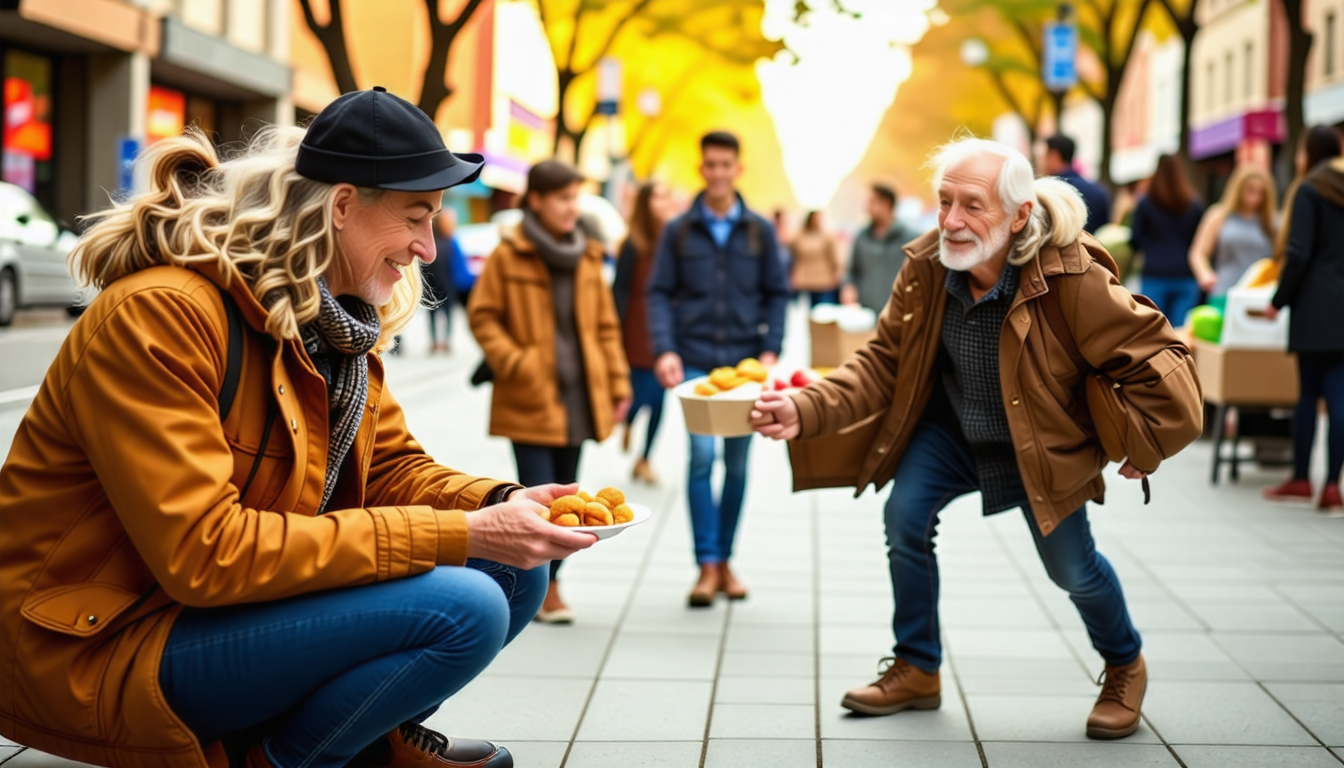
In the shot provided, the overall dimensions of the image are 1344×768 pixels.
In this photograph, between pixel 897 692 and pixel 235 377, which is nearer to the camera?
pixel 235 377

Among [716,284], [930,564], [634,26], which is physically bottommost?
[930,564]

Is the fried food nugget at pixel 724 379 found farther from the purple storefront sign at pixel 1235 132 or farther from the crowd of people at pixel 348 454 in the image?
the purple storefront sign at pixel 1235 132

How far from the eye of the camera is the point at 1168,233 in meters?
12.4

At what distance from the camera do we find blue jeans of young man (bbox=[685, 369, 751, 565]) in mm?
6844

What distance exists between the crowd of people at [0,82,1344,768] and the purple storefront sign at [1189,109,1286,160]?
2629 centimetres

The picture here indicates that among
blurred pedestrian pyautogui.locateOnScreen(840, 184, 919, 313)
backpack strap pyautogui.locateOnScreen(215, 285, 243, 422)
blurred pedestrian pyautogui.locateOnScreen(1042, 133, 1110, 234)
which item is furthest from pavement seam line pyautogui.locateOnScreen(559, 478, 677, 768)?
blurred pedestrian pyautogui.locateOnScreen(840, 184, 919, 313)

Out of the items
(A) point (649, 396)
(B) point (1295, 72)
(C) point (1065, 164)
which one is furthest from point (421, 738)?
(B) point (1295, 72)

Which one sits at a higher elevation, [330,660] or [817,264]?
[817,264]

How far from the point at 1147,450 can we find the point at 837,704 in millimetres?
1356

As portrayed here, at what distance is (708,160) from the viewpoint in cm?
721

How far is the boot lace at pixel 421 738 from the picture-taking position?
3.92 m

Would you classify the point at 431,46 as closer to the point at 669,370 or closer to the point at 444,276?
the point at 444,276

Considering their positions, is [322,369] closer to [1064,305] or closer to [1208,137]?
[1064,305]

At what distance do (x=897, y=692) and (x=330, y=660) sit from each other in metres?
2.21
